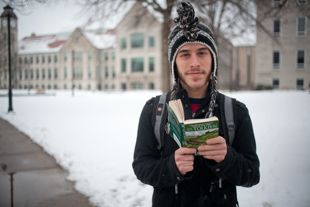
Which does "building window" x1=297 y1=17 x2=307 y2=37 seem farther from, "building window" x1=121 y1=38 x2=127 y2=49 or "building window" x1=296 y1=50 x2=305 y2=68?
"building window" x1=121 y1=38 x2=127 y2=49

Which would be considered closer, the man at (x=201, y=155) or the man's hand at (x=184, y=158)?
the man's hand at (x=184, y=158)

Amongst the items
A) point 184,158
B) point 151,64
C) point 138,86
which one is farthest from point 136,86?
point 184,158

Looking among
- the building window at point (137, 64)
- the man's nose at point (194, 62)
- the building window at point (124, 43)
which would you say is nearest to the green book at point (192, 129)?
the man's nose at point (194, 62)

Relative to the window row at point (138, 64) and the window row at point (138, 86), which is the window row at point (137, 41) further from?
the window row at point (138, 86)

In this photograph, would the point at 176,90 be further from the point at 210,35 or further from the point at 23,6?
the point at 23,6

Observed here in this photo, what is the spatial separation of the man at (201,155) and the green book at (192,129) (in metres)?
0.34

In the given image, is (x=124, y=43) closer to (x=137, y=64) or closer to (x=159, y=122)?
(x=137, y=64)

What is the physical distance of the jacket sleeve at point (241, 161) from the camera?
1.31 meters

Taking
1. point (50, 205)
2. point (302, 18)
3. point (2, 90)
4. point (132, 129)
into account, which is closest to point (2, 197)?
point (50, 205)

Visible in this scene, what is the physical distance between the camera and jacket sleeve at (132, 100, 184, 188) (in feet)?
4.54

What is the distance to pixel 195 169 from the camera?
1.55m

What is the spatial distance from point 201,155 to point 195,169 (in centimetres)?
15

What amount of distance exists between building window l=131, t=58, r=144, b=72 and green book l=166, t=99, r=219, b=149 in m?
37.6

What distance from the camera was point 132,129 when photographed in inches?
264
